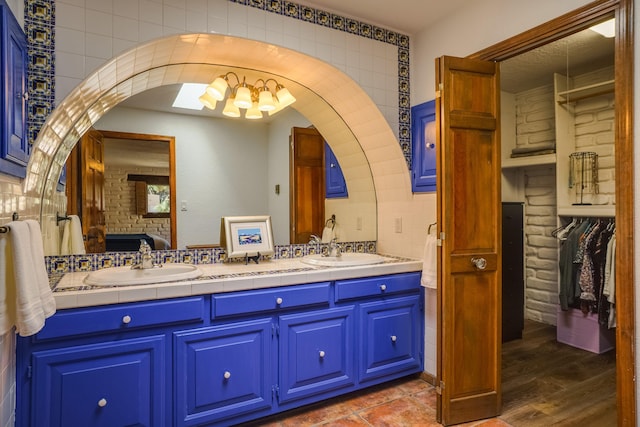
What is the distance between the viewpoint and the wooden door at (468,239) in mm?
2068

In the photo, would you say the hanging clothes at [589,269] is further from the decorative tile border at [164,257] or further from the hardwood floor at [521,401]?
the decorative tile border at [164,257]

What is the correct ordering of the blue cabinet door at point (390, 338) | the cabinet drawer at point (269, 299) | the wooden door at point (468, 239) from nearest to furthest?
the cabinet drawer at point (269, 299)
the wooden door at point (468, 239)
the blue cabinet door at point (390, 338)

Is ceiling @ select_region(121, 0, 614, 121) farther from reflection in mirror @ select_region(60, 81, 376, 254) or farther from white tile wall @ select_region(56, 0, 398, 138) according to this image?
white tile wall @ select_region(56, 0, 398, 138)

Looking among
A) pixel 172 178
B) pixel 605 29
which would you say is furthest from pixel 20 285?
pixel 605 29

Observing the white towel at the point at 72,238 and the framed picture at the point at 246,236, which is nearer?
the white towel at the point at 72,238

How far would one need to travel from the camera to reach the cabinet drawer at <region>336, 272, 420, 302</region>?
7.53ft

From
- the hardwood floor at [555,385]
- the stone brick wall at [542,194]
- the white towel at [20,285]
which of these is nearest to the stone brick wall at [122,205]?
the white towel at [20,285]

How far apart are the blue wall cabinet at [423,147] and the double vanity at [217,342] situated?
0.56 metres

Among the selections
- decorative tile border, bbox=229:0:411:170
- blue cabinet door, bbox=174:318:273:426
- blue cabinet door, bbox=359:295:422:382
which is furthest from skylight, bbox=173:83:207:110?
blue cabinet door, bbox=359:295:422:382

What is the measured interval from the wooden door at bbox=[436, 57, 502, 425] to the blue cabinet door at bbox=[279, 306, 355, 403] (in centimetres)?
55

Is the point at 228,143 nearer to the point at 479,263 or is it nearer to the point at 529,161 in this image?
the point at 479,263

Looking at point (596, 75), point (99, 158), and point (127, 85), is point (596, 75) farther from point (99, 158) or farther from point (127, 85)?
point (99, 158)

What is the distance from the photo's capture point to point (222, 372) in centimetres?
194

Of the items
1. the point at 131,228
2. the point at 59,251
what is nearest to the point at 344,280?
the point at 131,228
